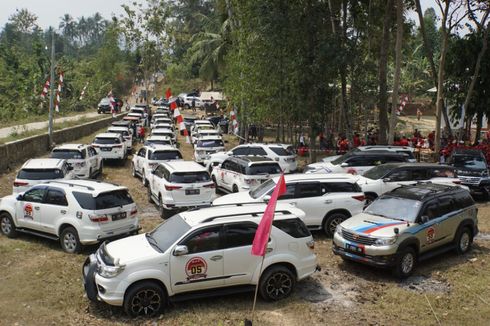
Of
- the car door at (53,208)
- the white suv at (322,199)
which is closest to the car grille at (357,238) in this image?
the white suv at (322,199)

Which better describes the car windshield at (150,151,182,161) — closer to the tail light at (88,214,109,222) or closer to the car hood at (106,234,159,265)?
the tail light at (88,214,109,222)

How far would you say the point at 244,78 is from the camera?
30469mm

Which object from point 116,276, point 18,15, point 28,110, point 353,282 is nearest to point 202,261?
point 116,276

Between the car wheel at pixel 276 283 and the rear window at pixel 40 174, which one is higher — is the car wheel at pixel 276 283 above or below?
below

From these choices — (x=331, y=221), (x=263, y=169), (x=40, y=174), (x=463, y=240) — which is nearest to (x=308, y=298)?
(x=331, y=221)

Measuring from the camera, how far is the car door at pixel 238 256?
912 cm

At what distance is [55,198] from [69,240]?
1135 mm

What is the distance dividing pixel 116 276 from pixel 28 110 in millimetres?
41057

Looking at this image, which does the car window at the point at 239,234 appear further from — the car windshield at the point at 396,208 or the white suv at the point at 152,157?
the white suv at the point at 152,157

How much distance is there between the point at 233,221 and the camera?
30.6 feet

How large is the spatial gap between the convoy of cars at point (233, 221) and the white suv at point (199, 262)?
20 millimetres

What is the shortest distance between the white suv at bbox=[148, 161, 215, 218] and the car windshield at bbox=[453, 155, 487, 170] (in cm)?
1118

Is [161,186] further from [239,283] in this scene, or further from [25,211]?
[239,283]

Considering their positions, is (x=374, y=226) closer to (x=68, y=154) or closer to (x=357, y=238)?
(x=357, y=238)
